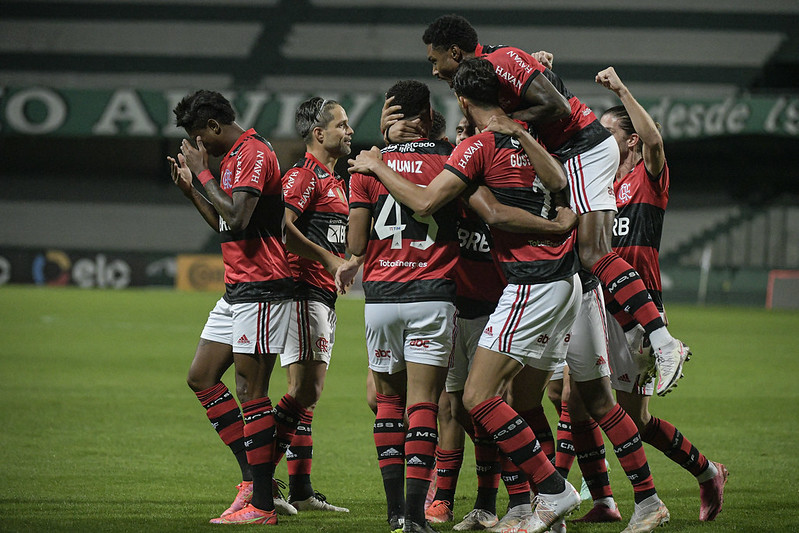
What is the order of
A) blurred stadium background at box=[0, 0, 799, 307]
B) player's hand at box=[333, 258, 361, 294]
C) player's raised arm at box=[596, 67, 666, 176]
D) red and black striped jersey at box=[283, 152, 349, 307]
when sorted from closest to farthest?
1. player's hand at box=[333, 258, 361, 294]
2. player's raised arm at box=[596, 67, 666, 176]
3. red and black striped jersey at box=[283, 152, 349, 307]
4. blurred stadium background at box=[0, 0, 799, 307]

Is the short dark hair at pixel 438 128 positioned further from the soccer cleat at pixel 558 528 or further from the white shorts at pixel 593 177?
the soccer cleat at pixel 558 528

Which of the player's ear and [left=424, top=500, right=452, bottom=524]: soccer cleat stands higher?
the player's ear

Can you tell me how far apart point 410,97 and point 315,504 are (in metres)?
2.45

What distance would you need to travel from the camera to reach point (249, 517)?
4.99 m

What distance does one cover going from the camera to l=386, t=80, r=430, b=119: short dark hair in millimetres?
4941

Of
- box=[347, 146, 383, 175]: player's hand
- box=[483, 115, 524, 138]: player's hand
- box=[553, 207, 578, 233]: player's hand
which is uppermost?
box=[483, 115, 524, 138]: player's hand

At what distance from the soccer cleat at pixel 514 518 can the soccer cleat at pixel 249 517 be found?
118 centimetres

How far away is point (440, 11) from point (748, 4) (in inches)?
417

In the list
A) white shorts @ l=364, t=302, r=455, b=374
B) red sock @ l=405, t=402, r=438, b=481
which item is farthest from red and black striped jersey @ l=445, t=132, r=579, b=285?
red sock @ l=405, t=402, r=438, b=481

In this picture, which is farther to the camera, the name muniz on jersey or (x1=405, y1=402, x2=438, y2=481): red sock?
the name muniz on jersey

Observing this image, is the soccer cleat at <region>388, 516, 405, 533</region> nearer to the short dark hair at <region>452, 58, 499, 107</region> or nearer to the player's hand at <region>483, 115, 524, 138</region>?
the player's hand at <region>483, 115, 524, 138</region>

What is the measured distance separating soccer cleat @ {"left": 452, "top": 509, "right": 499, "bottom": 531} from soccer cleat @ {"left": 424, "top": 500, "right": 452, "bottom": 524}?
0.20m

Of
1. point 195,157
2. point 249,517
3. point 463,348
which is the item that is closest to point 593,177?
point 463,348

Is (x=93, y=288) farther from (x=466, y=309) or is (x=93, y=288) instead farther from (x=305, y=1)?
(x=466, y=309)
